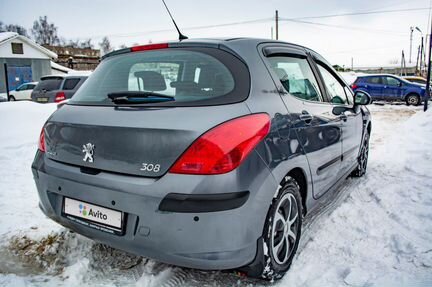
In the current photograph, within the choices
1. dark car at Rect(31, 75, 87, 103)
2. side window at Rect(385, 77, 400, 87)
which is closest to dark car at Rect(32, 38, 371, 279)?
dark car at Rect(31, 75, 87, 103)

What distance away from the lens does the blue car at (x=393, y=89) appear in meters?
16.0

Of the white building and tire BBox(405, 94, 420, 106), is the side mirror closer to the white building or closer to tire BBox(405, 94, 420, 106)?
tire BBox(405, 94, 420, 106)

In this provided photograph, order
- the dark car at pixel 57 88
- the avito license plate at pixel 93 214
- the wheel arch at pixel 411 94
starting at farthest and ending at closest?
1. the wheel arch at pixel 411 94
2. the dark car at pixel 57 88
3. the avito license plate at pixel 93 214

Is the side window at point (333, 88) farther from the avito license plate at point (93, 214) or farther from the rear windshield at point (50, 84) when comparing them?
the rear windshield at point (50, 84)

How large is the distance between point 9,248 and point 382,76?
1790 centimetres

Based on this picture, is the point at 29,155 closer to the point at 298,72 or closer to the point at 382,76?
the point at 298,72

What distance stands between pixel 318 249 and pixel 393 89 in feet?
53.6

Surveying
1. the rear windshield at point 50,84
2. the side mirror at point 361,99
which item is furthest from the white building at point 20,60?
the side mirror at point 361,99

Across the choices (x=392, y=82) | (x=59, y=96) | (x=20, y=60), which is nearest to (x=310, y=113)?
(x=59, y=96)

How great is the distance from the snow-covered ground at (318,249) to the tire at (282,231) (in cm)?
11

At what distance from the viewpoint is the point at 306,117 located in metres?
2.55

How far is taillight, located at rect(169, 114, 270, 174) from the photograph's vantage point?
1760 mm

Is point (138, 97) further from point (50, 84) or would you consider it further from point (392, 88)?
point (392, 88)

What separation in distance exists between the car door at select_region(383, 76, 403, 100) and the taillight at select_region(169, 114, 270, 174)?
17088 millimetres
